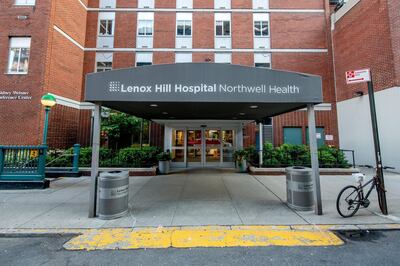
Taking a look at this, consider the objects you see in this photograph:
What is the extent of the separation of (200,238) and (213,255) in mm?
594

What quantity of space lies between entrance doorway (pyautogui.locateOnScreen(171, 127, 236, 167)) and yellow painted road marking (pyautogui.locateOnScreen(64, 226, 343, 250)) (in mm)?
9573

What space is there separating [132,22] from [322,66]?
17.0 meters

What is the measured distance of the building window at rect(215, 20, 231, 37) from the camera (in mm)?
17516

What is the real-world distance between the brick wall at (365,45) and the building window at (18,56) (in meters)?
23.2

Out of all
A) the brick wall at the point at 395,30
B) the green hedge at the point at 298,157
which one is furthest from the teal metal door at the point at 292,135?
the brick wall at the point at 395,30

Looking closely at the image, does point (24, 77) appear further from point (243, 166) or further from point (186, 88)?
point (243, 166)

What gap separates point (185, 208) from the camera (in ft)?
18.7

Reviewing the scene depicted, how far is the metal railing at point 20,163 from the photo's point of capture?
25.4 ft

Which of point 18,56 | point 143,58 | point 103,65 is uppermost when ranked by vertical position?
point 143,58

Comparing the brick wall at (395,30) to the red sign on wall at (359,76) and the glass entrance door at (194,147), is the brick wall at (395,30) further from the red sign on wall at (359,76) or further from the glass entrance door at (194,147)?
the glass entrance door at (194,147)

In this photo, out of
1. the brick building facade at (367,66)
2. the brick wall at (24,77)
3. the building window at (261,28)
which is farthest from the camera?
the building window at (261,28)

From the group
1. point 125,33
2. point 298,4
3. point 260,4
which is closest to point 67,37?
point 125,33

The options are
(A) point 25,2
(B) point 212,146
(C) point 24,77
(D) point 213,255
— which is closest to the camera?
(D) point 213,255

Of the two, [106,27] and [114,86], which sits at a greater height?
[106,27]
